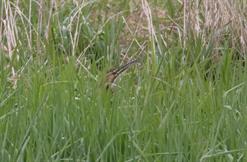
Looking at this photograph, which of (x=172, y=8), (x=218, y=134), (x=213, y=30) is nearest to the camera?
(x=218, y=134)

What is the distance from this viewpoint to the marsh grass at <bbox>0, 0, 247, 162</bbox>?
11.1ft

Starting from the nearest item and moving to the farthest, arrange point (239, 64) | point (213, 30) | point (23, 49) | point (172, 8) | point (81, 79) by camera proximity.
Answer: point (81, 79)
point (239, 64)
point (23, 49)
point (213, 30)
point (172, 8)

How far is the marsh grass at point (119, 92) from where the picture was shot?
3387 mm

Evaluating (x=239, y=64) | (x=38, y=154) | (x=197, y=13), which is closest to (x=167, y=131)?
(x=38, y=154)

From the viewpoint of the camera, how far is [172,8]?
566 cm

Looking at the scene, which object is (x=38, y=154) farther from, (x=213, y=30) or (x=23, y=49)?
(x=213, y=30)

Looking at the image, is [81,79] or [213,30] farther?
[213,30]

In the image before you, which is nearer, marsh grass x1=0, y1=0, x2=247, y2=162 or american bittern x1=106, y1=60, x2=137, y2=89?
marsh grass x1=0, y1=0, x2=247, y2=162

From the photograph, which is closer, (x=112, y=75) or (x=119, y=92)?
(x=119, y=92)

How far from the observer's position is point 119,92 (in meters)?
3.81

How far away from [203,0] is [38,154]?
88.1 inches

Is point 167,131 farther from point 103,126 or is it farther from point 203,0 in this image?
point 203,0

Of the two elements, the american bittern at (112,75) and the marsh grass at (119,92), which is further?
the american bittern at (112,75)

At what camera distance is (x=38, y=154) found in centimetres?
327
